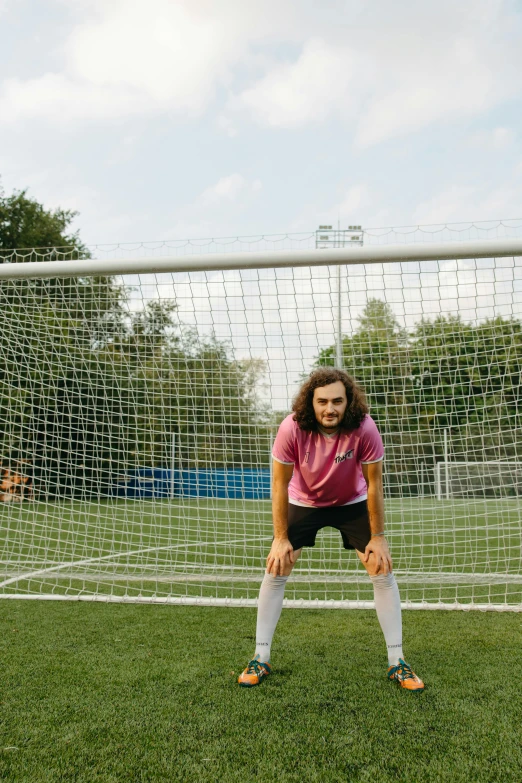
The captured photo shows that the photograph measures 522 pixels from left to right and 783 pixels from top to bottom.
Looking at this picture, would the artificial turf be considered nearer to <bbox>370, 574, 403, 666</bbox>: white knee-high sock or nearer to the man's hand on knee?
<bbox>370, 574, 403, 666</bbox>: white knee-high sock

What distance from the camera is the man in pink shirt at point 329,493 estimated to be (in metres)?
2.88

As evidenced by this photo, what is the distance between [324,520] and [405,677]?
0.83 metres

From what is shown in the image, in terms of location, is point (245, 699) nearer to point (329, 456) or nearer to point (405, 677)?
point (405, 677)

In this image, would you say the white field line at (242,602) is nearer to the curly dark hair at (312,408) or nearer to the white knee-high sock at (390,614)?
the white knee-high sock at (390,614)

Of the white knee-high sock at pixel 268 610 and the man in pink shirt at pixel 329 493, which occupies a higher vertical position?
the man in pink shirt at pixel 329 493

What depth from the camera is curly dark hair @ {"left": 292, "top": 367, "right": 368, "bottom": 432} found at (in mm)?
2908

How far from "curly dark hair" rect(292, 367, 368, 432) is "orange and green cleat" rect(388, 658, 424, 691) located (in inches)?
47.2

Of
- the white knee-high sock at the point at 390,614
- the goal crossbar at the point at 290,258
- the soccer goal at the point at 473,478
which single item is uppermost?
the goal crossbar at the point at 290,258

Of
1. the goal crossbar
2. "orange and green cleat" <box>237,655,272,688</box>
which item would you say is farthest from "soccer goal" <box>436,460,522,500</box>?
"orange and green cleat" <box>237,655,272,688</box>

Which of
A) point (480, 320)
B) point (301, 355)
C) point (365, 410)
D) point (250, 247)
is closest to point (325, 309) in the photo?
point (301, 355)

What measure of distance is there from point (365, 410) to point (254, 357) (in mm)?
2214

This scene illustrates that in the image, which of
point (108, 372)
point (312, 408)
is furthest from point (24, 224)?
point (312, 408)

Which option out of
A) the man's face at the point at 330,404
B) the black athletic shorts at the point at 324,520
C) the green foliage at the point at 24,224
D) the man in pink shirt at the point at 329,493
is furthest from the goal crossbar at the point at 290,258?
the green foliage at the point at 24,224

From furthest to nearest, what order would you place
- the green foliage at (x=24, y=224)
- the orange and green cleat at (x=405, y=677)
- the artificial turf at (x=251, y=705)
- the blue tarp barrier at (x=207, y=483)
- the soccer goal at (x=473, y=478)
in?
the green foliage at (x=24, y=224)
the blue tarp barrier at (x=207, y=483)
the soccer goal at (x=473, y=478)
the orange and green cleat at (x=405, y=677)
the artificial turf at (x=251, y=705)
